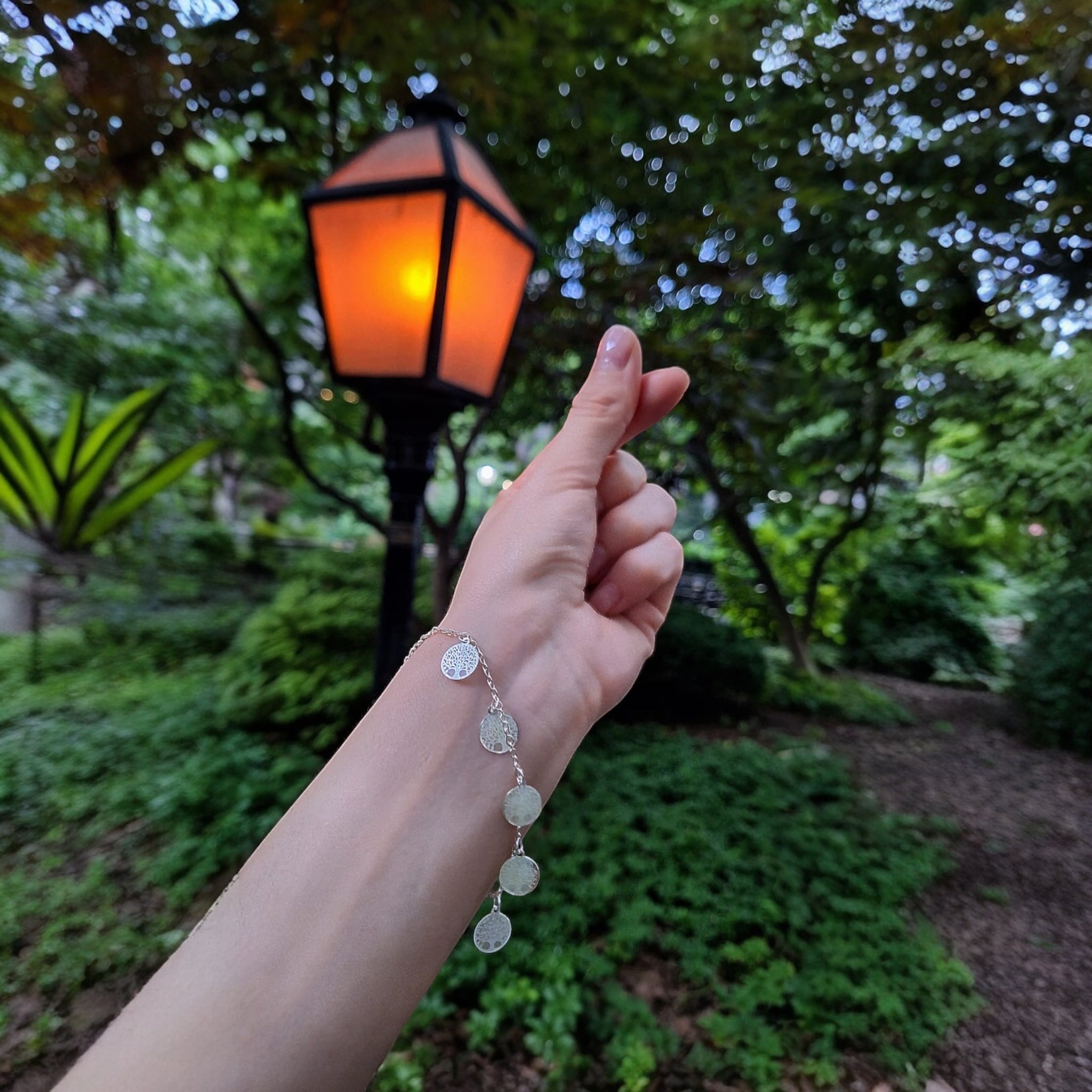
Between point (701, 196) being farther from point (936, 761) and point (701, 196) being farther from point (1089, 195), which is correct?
point (936, 761)

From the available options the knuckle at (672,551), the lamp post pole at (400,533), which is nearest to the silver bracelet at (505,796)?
the knuckle at (672,551)

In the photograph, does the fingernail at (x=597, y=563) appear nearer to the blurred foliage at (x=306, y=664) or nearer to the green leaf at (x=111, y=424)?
the blurred foliage at (x=306, y=664)

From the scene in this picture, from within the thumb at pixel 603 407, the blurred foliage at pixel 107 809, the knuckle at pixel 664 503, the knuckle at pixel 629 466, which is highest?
the thumb at pixel 603 407

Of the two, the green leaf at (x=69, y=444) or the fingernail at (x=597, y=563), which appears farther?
the green leaf at (x=69, y=444)

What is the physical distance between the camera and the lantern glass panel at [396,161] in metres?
1.42

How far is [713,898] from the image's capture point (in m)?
2.14

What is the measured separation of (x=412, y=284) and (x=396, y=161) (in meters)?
0.33

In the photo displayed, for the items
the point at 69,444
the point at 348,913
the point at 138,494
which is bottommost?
the point at 348,913

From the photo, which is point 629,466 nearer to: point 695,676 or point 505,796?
point 505,796

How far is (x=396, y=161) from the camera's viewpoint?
4.83 feet

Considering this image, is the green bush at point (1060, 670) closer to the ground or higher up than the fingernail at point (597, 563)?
closer to the ground

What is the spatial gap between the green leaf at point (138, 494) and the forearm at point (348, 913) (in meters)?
2.59

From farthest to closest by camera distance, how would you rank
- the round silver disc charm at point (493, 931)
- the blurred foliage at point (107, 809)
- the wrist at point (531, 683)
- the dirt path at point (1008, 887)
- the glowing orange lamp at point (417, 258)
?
the blurred foliage at point (107, 809), the dirt path at point (1008, 887), the glowing orange lamp at point (417, 258), the wrist at point (531, 683), the round silver disc charm at point (493, 931)

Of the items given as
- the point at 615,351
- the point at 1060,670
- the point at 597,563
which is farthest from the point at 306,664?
the point at 1060,670
